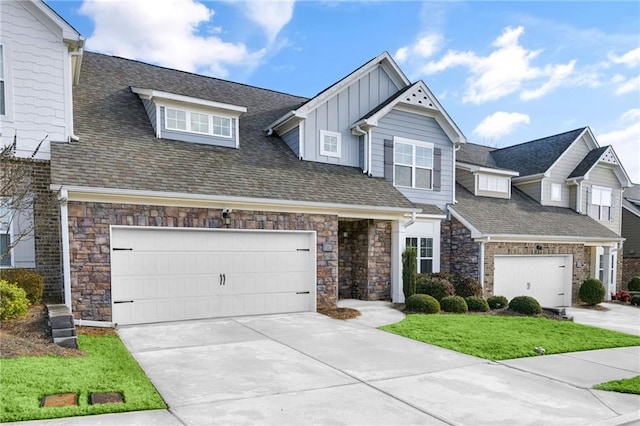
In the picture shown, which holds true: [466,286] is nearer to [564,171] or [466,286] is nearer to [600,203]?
[564,171]

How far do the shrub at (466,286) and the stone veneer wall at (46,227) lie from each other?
456 inches

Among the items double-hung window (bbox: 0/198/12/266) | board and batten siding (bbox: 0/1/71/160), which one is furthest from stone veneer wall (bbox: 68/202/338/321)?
board and batten siding (bbox: 0/1/71/160)

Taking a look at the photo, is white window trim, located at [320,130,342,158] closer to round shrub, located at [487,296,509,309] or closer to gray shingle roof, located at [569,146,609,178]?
round shrub, located at [487,296,509,309]

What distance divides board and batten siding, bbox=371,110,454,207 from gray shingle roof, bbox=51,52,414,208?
1047mm

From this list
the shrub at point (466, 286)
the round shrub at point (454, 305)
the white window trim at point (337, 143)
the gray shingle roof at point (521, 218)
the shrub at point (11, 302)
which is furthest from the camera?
the gray shingle roof at point (521, 218)

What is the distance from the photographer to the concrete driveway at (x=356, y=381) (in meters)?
4.61

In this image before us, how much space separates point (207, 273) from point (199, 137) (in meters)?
4.29

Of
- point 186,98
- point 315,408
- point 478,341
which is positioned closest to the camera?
point 315,408

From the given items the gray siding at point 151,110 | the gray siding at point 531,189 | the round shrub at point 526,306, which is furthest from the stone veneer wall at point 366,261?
the gray siding at point 531,189

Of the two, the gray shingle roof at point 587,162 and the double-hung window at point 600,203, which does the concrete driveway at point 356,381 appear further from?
the double-hung window at point 600,203

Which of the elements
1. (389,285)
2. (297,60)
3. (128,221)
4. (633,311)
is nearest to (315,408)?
(128,221)

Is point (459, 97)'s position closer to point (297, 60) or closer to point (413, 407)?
point (297, 60)

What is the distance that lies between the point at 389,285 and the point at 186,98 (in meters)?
8.33

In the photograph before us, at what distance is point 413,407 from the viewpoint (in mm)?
4828
